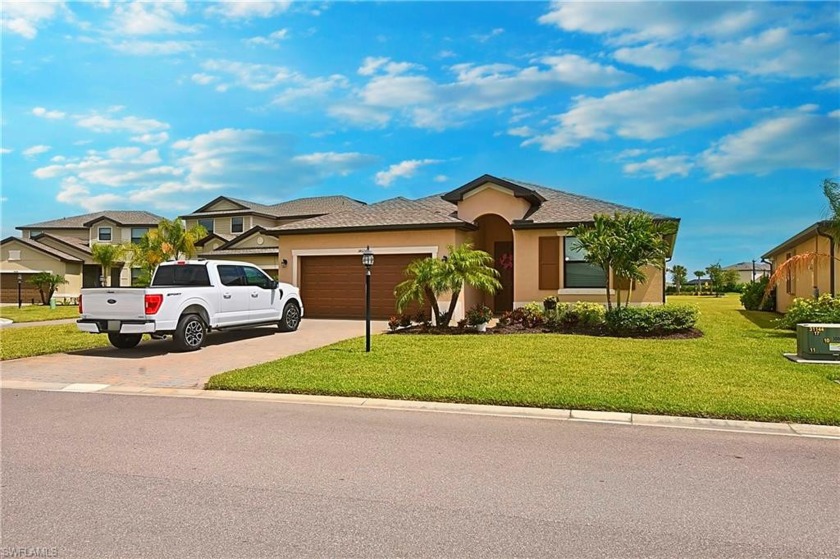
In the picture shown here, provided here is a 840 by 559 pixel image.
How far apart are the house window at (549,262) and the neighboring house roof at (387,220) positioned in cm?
248

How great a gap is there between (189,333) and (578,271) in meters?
11.9

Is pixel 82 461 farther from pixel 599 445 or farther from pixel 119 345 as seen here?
pixel 119 345

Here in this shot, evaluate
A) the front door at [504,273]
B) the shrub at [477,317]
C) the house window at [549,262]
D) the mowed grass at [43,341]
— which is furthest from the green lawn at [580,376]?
the front door at [504,273]

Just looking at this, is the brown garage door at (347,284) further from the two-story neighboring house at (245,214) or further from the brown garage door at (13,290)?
the brown garage door at (13,290)

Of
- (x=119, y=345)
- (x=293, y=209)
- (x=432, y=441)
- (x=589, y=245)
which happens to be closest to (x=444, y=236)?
(x=589, y=245)

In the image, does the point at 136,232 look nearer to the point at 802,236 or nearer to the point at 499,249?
the point at 499,249

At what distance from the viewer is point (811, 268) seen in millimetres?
20719

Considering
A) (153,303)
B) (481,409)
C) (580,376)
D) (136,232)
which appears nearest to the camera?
(481,409)

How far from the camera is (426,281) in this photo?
16.0 m

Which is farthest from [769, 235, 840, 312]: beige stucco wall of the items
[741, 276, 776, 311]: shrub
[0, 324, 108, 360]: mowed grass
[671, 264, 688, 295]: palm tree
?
[671, 264, 688, 295]: palm tree

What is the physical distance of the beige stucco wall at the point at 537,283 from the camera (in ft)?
62.5

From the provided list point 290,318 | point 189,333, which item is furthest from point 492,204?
point 189,333

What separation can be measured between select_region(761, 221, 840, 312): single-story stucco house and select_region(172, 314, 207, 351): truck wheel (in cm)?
1612

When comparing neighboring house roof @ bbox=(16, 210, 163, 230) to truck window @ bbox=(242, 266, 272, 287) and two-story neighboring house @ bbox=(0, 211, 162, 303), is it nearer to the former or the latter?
two-story neighboring house @ bbox=(0, 211, 162, 303)
